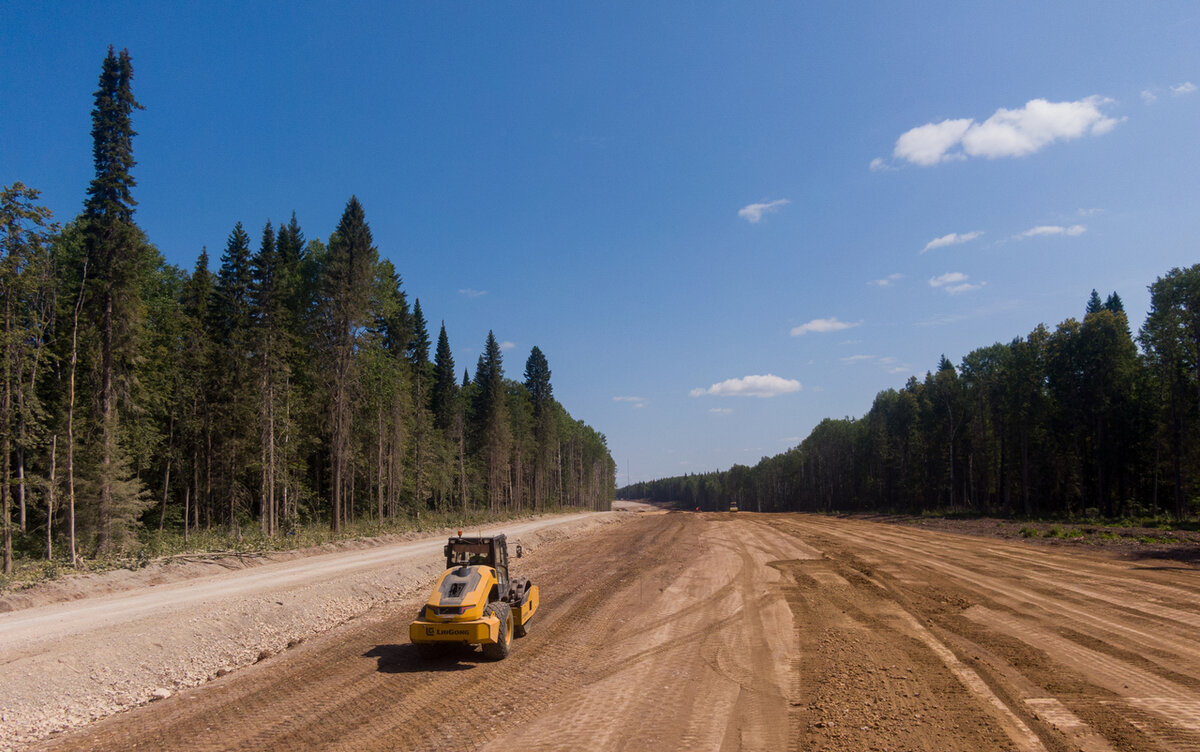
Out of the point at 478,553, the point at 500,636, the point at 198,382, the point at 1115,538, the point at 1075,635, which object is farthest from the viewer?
the point at 198,382

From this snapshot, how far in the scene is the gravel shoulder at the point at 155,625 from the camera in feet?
26.7

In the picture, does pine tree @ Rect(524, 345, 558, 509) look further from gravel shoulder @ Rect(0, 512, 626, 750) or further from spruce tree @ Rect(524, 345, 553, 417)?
gravel shoulder @ Rect(0, 512, 626, 750)

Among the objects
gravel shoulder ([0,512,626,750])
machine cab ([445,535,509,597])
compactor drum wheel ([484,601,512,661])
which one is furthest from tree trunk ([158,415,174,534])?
compactor drum wheel ([484,601,512,661])

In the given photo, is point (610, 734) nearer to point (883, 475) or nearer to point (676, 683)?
point (676, 683)

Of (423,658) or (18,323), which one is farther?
(18,323)

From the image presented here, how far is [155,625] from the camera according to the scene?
1095cm

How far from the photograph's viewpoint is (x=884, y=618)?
12.3 metres

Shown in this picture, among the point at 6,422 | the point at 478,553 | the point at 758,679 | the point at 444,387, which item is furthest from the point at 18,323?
the point at 444,387

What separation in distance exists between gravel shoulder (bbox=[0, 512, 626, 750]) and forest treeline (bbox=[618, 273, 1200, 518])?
4215 cm

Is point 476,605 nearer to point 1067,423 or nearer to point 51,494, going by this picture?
point 51,494

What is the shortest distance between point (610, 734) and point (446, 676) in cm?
342

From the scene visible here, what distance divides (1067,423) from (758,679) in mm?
49436

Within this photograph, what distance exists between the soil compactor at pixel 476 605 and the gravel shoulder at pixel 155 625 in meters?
3.91

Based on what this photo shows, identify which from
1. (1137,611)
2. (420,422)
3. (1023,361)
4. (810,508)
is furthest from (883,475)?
(1137,611)
